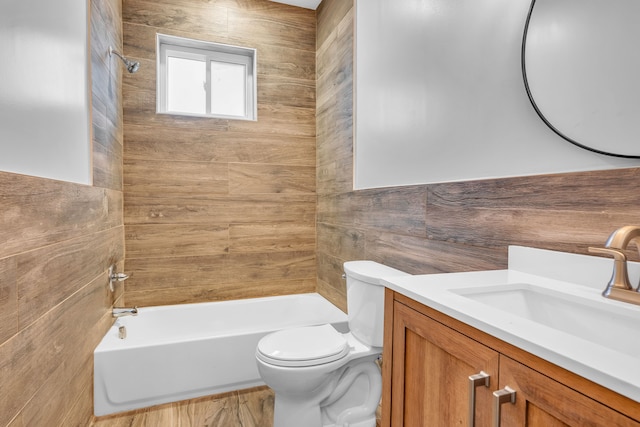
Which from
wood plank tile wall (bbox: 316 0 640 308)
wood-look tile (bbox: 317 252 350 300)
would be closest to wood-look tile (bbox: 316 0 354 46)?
wood plank tile wall (bbox: 316 0 640 308)

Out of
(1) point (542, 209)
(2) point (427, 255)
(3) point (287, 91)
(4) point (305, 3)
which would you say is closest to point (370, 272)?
(2) point (427, 255)

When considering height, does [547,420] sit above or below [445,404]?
above

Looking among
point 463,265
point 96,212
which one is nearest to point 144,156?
point 96,212

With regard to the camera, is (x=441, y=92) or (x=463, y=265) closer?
(x=463, y=265)

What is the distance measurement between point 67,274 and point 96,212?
1.67 ft

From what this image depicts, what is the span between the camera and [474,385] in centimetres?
69

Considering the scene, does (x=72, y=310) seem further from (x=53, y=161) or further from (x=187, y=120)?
(x=187, y=120)

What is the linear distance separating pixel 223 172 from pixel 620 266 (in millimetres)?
2461

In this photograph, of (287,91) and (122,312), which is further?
(287,91)

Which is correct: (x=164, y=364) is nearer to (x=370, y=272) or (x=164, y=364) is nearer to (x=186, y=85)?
(x=370, y=272)

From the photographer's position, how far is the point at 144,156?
2.56 metres

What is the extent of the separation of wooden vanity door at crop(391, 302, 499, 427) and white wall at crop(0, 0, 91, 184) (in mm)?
1207

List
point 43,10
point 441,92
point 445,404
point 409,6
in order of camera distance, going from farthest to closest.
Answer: point 409,6
point 441,92
point 43,10
point 445,404

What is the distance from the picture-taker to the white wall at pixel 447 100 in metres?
1.19
